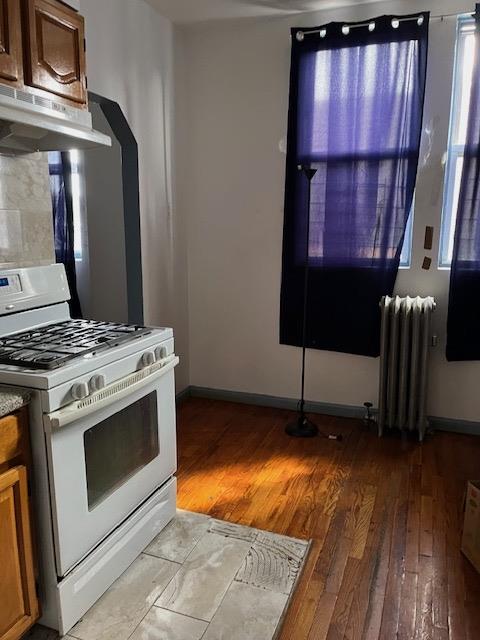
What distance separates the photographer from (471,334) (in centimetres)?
318

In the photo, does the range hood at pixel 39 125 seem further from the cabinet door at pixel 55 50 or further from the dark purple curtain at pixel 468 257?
the dark purple curtain at pixel 468 257

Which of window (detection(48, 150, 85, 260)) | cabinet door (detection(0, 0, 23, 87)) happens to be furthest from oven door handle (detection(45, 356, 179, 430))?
window (detection(48, 150, 85, 260))

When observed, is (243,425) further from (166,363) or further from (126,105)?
(126,105)

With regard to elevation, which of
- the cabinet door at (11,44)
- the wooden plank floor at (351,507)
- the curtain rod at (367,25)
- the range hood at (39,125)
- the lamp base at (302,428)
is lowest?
the wooden plank floor at (351,507)

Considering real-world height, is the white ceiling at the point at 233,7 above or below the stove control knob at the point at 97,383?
above

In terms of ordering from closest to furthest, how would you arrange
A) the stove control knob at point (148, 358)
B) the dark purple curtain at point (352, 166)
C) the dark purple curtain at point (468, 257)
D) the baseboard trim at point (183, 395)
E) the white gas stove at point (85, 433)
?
the white gas stove at point (85, 433)
the stove control knob at point (148, 358)
the dark purple curtain at point (468, 257)
the dark purple curtain at point (352, 166)
the baseboard trim at point (183, 395)

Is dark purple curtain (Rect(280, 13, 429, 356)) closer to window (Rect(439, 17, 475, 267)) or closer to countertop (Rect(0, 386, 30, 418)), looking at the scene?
window (Rect(439, 17, 475, 267))

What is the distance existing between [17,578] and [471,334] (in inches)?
109

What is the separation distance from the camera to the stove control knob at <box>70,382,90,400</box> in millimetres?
1582

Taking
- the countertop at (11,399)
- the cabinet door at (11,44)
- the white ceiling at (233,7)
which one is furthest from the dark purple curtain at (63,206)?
the countertop at (11,399)

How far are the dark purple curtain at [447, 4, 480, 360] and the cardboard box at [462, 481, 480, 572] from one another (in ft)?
4.22

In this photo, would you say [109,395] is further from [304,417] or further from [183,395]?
[183,395]

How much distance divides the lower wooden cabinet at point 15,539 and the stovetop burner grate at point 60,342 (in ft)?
0.66

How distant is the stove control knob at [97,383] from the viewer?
5.41 ft
